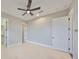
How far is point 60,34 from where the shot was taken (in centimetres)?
564

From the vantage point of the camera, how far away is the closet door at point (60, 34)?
5.36 metres

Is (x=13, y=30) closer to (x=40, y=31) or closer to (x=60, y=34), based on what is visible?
(x=40, y=31)

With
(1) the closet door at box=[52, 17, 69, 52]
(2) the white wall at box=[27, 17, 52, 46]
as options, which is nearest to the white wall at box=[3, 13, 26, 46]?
(2) the white wall at box=[27, 17, 52, 46]

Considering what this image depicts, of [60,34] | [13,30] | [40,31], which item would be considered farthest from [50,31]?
[13,30]

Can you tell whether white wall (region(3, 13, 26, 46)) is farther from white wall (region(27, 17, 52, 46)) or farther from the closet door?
the closet door

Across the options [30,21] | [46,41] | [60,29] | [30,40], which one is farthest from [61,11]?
[30,40]

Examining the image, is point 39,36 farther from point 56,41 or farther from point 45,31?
point 56,41

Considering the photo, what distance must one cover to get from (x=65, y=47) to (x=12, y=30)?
14.0 ft

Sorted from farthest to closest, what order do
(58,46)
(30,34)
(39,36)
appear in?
(30,34), (39,36), (58,46)

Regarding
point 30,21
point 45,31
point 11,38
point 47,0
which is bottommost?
point 11,38

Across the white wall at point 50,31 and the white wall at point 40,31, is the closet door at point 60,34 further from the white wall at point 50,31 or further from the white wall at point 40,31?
the white wall at point 40,31

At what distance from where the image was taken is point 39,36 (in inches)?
313

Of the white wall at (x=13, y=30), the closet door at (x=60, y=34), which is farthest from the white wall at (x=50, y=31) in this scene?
the white wall at (x=13, y=30)

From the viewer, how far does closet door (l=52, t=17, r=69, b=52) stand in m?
5.36
